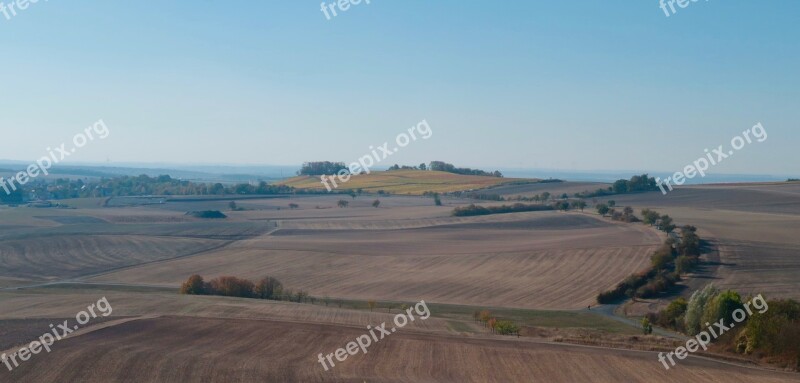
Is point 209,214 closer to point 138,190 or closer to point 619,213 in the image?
point 619,213

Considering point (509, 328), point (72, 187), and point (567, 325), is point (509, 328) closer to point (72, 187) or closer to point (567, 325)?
point (567, 325)

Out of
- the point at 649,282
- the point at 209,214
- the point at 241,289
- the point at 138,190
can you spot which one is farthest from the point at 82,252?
the point at 138,190

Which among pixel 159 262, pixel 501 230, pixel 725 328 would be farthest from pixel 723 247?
pixel 159 262

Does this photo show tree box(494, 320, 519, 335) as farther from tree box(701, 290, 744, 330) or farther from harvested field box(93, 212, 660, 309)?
harvested field box(93, 212, 660, 309)

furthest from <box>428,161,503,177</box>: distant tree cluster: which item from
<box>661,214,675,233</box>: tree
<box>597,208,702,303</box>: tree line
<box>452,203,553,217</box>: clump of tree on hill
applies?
<box>597,208,702,303</box>: tree line

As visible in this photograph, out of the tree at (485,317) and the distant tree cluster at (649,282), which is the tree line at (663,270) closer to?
the distant tree cluster at (649,282)

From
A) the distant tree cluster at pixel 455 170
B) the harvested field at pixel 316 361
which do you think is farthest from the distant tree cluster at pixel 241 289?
the distant tree cluster at pixel 455 170
